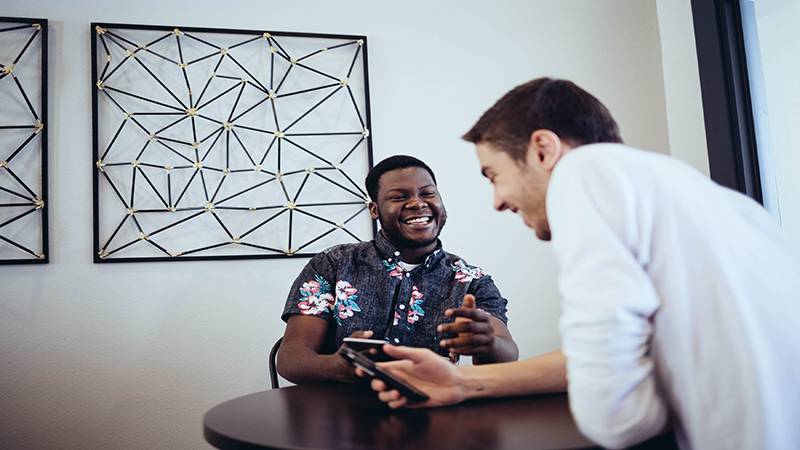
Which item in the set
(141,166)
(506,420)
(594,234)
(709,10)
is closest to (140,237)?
(141,166)

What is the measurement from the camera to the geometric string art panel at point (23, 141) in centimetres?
211

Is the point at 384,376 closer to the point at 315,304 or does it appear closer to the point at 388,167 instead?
the point at 315,304

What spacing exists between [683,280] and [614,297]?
0.38 feet

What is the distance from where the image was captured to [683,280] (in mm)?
694

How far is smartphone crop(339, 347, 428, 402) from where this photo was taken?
0.94 metres

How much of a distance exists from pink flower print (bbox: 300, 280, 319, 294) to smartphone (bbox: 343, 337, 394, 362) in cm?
63

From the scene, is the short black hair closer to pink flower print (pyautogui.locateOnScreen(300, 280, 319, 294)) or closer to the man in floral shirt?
the man in floral shirt

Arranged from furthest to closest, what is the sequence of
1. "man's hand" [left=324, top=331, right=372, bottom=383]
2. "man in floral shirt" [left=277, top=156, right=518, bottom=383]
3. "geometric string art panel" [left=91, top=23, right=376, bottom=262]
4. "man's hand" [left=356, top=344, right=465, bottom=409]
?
"geometric string art panel" [left=91, top=23, right=376, bottom=262] → "man in floral shirt" [left=277, top=156, right=518, bottom=383] → "man's hand" [left=324, top=331, right=372, bottom=383] → "man's hand" [left=356, top=344, right=465, bottom=409]

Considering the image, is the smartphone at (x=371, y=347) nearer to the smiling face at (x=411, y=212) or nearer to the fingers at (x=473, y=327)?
the fingers at (x=473, y=327)

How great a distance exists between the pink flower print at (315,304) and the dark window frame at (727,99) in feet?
5.32

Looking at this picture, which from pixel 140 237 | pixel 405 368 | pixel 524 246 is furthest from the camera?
pixel 524 246

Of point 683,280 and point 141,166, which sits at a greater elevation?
point 141,166

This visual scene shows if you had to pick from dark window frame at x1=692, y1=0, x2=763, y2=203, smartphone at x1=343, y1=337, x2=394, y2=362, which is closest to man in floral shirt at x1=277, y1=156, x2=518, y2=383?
smartphone at x1=343, y1=337, x2=394, y2=362

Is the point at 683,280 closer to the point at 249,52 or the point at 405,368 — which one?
the point at 405,368
